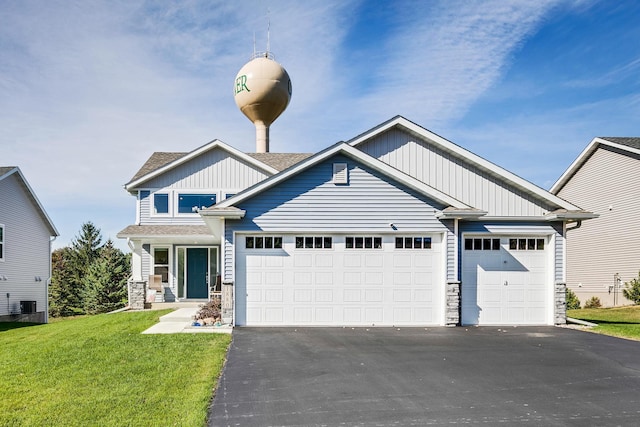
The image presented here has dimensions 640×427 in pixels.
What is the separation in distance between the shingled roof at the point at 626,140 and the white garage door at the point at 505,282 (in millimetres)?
12007

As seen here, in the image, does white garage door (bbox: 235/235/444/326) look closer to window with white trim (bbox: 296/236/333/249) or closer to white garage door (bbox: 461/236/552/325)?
window with white trim (bbox: 296/236/333/249)

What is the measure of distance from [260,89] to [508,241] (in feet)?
51.2

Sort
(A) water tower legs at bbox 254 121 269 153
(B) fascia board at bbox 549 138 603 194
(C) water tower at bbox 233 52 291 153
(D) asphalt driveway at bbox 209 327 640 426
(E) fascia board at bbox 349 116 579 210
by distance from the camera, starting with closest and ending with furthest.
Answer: (D) asphalt driveway at bbox 209 327 640 426, (E) fascia board at bbox 349 116 579 210, (B) fascia board at bbox 549 138 603 194, (C) water tower at bbox 233 52 291 153, (A) water tower legs at bbox 254 121 269 153

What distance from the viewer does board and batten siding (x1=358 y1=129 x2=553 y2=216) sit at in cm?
1451

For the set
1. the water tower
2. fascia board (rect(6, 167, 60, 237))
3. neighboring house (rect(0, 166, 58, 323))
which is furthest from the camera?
the water tower

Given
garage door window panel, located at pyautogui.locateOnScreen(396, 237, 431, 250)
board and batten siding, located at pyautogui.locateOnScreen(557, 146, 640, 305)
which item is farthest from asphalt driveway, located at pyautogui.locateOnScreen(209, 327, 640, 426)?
board and batten siding, located at pyautogui.locateOnScreen(557, 146, 640, 305)

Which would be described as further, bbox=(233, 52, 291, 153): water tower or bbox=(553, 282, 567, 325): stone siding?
bbox=(233, 52, 291, 153): water tower

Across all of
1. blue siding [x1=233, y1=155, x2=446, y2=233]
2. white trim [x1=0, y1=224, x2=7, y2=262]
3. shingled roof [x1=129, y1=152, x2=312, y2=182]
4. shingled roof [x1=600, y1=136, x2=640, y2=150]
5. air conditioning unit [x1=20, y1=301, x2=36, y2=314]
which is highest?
shingled roof [x1=600, y1=136, x2=640, y2=150]

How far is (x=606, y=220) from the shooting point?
2416cm

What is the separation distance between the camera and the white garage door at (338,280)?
42.7 ft

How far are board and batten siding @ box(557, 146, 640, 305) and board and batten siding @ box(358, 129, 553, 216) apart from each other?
37.3 feet

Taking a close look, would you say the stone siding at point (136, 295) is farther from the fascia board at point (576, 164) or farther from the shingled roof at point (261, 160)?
the fascia board at point (576, 164)

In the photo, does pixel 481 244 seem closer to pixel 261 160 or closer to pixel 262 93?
pixel 261 160

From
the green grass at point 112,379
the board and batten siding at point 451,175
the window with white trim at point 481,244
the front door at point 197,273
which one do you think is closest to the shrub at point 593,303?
the board and batten siding at point 451,175
